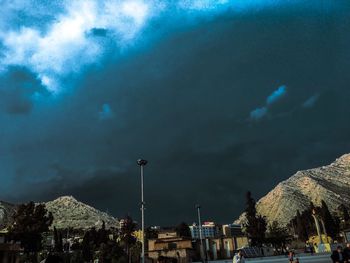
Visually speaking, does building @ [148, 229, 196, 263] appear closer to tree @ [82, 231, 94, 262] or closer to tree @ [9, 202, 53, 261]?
tree @ [9, 202, 53, 261]

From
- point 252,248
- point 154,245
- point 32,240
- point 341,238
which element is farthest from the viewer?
point 341,238

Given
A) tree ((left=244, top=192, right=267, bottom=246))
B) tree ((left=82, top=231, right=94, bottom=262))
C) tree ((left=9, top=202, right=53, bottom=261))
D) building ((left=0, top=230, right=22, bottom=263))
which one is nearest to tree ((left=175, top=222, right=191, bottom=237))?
tree ((left=82, top=231, right=94, bottom=262))

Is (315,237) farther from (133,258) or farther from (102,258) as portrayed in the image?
(102,258)

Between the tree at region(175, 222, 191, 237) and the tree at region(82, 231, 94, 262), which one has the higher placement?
the tree at region(175, 222, 191, 237)

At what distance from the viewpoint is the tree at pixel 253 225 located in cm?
9056

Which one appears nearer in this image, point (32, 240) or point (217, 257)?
point (32, 240)

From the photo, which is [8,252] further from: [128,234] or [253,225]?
[253,225]

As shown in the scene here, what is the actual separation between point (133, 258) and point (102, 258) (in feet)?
43.8

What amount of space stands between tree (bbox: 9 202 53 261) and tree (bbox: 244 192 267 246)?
50.2m

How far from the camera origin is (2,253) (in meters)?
43.2

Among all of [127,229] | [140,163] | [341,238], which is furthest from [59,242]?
[341,238]

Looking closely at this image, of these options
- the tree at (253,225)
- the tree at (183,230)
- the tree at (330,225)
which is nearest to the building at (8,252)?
the tree at (253,225)

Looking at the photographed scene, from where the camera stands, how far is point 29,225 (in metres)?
63.9

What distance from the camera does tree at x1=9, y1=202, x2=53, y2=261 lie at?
62219mm
